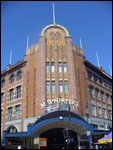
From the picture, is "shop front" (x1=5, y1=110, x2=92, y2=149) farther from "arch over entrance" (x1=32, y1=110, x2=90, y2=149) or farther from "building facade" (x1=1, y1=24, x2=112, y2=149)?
"building facade" (x1=1, y1=24, x2=112, y2=149)

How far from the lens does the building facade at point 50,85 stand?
1312 inches

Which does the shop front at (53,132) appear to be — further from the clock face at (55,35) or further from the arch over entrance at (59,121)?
the clock face at (55,35)

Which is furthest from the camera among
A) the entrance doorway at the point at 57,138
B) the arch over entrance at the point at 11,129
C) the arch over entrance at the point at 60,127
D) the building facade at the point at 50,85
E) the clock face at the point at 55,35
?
the clock face at the point at 55,35

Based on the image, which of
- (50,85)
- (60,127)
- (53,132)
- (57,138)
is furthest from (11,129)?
(50,85)

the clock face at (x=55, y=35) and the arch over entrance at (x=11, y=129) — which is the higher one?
the clock face at (x=55, y=35)

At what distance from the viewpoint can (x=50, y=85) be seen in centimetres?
3409

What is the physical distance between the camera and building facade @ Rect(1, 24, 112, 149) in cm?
3331

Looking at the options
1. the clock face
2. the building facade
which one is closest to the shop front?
the building facade

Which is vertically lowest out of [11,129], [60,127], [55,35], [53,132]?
[53,132]

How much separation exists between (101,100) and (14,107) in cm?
1562

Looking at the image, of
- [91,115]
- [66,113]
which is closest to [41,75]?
[66,113]

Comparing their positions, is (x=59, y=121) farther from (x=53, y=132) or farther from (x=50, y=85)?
(x=50, y=85)

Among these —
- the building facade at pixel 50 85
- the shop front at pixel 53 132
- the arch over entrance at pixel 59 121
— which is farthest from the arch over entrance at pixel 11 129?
the arch over entrance at pixel 59 121

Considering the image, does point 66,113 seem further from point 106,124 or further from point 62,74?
point 106,124
